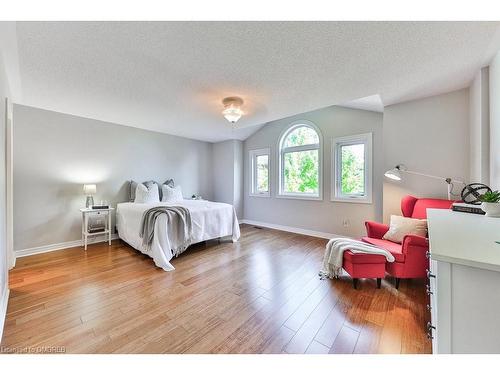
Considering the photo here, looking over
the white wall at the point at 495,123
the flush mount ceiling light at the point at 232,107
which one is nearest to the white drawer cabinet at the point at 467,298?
the white wall at the point at 495,123

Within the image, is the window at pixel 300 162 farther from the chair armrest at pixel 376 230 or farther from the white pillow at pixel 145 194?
the white pillow at pixel 145 194

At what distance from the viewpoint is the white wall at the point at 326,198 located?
3.62 metres

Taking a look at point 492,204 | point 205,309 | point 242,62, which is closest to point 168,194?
point 205,309

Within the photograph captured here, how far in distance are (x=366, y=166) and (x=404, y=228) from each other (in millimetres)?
1634

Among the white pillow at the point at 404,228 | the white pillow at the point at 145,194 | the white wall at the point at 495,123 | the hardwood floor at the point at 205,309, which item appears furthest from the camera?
the white pillow at the point at 145,194

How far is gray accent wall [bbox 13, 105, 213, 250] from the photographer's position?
123 inches

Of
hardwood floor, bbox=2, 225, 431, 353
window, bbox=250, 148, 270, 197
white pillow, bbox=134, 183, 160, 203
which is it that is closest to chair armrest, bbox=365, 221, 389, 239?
hardwood floor, bbox=2, 225, 431, 353

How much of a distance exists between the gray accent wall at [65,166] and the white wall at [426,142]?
14.8 feet

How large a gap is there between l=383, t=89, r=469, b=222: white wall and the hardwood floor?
128cm

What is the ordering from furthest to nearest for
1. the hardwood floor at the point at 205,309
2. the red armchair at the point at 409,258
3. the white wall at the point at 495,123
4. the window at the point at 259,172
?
the window at the point at 259,172 → the red armchair at the point at 409,258 → the white wall at the point at 495,123 → the hardwood floor at the point at 205,309
